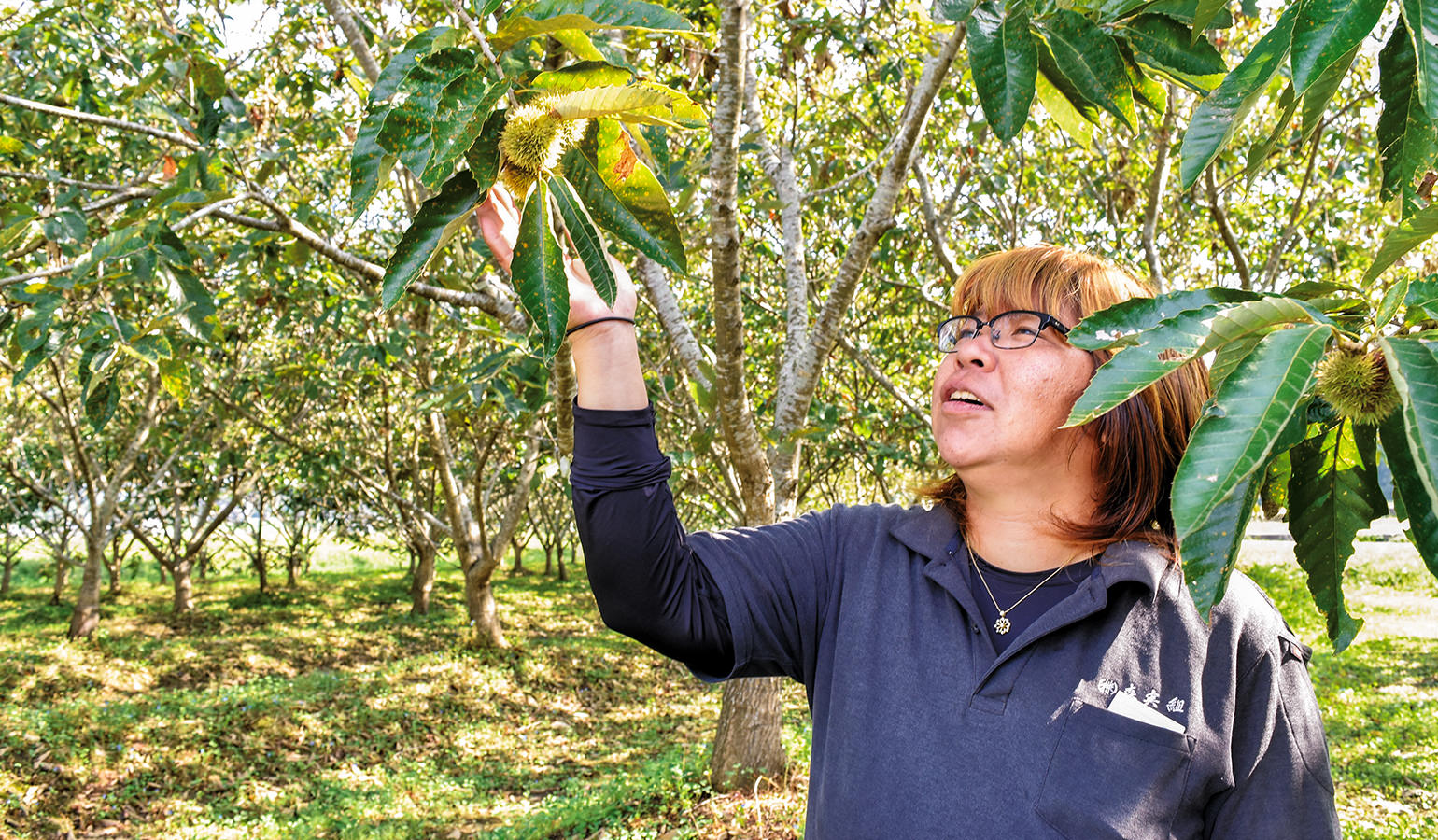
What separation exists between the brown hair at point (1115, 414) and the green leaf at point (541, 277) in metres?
0.75

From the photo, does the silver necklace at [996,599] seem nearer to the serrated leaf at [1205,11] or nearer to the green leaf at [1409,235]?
the green leaf at [1409,235]

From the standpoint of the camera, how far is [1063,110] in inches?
60.3

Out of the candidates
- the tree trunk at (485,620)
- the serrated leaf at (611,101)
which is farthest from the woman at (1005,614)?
the tree trunk at (485,620)

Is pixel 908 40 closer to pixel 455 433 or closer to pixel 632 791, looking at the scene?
pixel 632 791

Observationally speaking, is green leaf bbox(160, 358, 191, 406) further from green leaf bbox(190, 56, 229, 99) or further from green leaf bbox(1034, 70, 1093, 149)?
green leaf bbox(1034, 70, 1093, 149)

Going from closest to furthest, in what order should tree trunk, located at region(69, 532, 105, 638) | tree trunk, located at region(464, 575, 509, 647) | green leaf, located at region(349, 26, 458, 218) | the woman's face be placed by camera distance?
green leaf, located at region(349, 26, 458, 218) → the woman's face → tree trunk, located at region(69, 532, 105, 638) → tree trunk, located at region(464, 575, 509, 647)

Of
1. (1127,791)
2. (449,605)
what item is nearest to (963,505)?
(1127,791)

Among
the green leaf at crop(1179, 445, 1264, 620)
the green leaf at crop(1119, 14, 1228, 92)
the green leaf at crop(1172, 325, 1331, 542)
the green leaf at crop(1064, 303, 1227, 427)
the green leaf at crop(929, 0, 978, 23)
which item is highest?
the green leaf at crop(929, 0, 978, 23)

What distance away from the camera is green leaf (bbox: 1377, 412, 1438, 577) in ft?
2.30

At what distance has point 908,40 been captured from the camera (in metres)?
4.39

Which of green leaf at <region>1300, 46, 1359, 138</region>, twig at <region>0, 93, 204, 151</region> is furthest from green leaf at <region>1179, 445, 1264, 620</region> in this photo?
twig at <region>0, 93, 204, 151</region>

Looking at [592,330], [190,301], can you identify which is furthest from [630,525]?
[190,301]

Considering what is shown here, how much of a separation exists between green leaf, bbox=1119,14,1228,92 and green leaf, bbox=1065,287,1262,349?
55cm

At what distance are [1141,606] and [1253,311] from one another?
709 mm
